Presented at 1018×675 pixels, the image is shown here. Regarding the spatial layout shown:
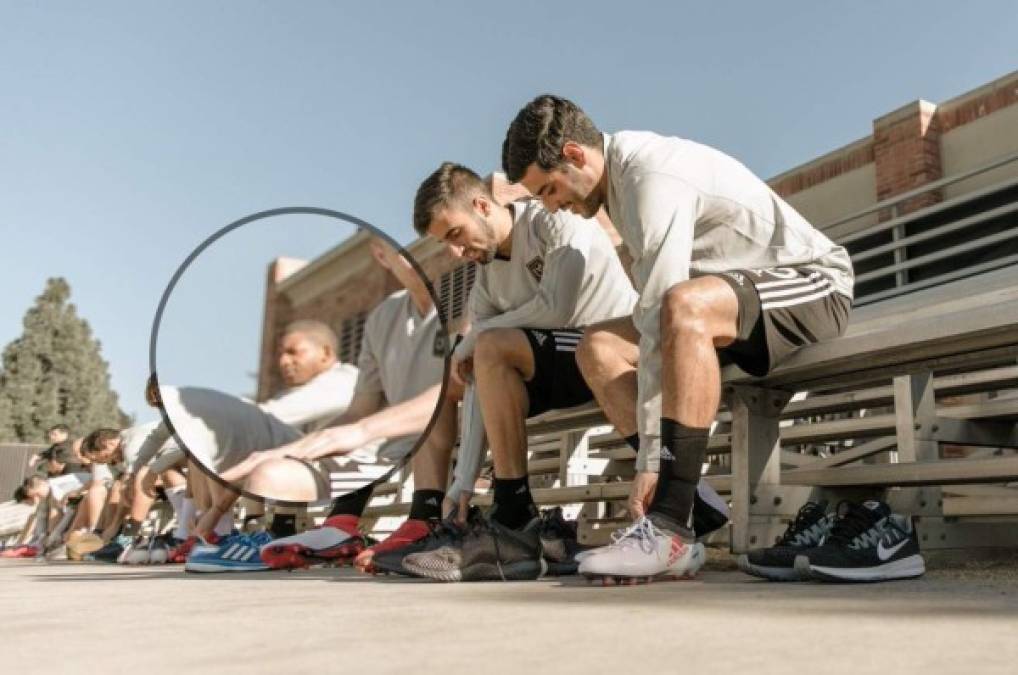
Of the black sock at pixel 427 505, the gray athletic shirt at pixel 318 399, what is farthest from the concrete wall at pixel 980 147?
the gray athletic shirt at pixel 318 399

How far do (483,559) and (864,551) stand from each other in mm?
828

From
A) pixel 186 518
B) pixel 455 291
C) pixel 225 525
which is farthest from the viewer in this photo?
pixel 186 518

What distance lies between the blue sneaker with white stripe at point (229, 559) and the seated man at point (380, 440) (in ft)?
0.70

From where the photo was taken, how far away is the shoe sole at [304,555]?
2988 mm

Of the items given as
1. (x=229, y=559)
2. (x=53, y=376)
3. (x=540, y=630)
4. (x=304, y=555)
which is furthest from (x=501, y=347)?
(x=53, y=376)

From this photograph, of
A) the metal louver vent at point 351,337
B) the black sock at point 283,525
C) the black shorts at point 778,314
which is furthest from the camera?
→ the black sock at point 283,525

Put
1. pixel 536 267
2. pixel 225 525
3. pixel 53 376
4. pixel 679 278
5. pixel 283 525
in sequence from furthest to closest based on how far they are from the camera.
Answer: pixel 53 376, pixel 225 525, pixel 283 525, pixel 536 267, pixel 679 278

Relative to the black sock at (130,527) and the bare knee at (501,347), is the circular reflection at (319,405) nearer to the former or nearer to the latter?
the bare knee at (501,347)

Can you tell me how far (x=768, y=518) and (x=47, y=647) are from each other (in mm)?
1887

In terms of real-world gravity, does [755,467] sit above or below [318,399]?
below

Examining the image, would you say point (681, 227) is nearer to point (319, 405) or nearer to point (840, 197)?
point (319, 405)

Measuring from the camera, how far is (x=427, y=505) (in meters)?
2.96

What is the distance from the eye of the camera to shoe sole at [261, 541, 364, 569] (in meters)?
2.99

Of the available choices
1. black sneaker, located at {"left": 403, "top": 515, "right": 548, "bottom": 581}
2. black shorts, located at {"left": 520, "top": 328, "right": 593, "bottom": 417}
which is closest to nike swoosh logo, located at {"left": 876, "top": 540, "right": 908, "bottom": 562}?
black sneaker, located at {"left": 403, "top": 515, "right": 548, "bottom": 581}
